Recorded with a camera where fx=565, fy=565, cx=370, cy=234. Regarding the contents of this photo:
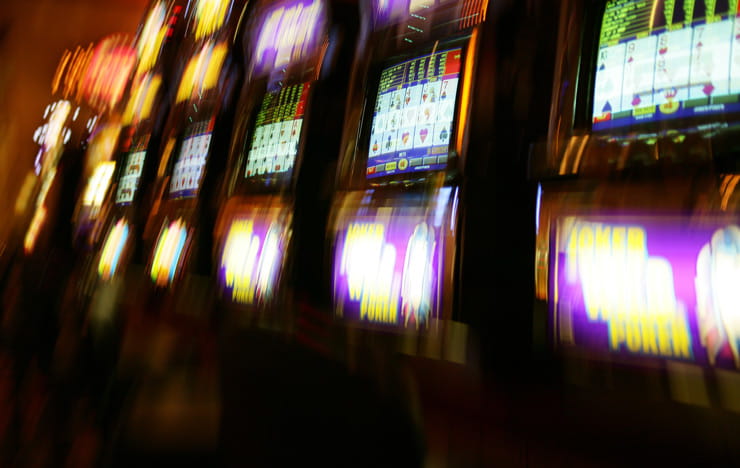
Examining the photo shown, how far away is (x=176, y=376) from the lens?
2.10 meters

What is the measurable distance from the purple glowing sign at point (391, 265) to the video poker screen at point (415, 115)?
0.13 m

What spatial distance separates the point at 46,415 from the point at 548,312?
9.37ft

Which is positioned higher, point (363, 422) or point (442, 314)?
point (442, 314)

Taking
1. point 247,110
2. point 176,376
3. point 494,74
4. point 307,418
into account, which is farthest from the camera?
point 247,110

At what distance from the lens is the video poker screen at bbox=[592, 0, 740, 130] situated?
0.91m

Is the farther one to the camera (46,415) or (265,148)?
(46,415)

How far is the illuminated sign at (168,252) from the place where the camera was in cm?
245

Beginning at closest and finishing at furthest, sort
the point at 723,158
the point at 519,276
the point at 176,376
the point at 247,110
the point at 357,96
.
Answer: the point at 723,158 < the point at 519,276 < the point at 357,96 < the point at 176,376 < the point at 247,110

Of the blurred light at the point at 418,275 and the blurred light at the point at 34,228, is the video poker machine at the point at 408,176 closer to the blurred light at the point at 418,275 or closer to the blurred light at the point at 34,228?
the blurred light at the point at 418,275

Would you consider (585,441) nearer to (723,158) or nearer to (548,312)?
(548,312)

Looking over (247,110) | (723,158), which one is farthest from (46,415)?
(723,158)

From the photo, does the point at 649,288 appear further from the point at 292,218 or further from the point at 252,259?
the point at 252,259

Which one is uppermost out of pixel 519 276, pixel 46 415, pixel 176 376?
pixel 519 276

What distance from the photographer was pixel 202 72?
2.86 m
